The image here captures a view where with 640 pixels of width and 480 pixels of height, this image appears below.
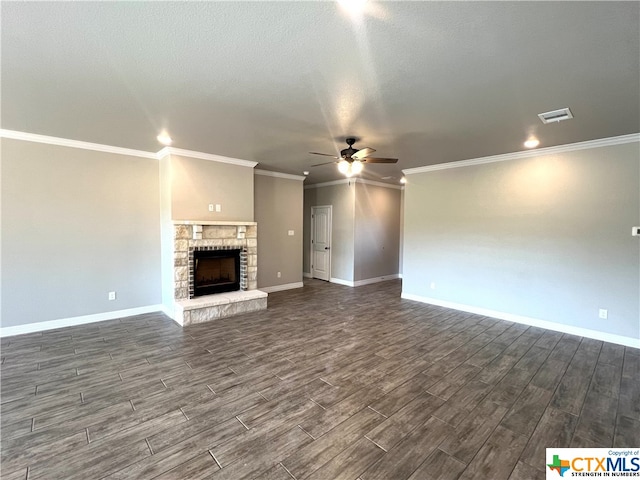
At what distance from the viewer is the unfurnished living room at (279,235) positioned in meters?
1.91

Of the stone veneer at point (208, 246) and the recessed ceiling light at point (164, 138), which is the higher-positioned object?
the recessed ceiling light at point (164, 138)

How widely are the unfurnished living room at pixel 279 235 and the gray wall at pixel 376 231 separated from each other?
4.65ft

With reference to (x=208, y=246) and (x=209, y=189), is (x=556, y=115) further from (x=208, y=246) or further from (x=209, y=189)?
(x=208, y=246)

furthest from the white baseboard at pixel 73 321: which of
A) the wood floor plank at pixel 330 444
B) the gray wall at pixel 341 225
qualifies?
the gray wall at pixel 341 225

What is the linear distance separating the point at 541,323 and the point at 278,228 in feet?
17.3

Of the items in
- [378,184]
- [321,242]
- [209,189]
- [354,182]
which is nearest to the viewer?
[209,189]

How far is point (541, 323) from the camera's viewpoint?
459cm

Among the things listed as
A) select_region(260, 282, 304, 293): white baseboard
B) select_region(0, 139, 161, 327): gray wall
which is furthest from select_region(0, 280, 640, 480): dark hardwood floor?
select_region(260, 282, 304, 293): white baseboard

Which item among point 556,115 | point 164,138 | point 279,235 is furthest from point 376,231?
point 164,138

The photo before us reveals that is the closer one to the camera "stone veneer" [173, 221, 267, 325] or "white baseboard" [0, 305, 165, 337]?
"white baseboard" [0, 305, 165, 337]

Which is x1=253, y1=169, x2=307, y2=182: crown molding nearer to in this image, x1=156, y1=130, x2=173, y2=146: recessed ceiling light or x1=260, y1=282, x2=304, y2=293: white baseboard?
x1=156, y1=130, x2=173, y2=146: recessed ceiling light

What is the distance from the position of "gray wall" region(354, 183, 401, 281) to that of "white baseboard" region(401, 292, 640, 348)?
1.93m

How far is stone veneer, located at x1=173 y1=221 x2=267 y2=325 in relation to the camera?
461 cm

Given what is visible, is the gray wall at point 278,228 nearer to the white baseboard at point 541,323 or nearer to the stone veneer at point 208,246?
the stone veneer at point 208,246
